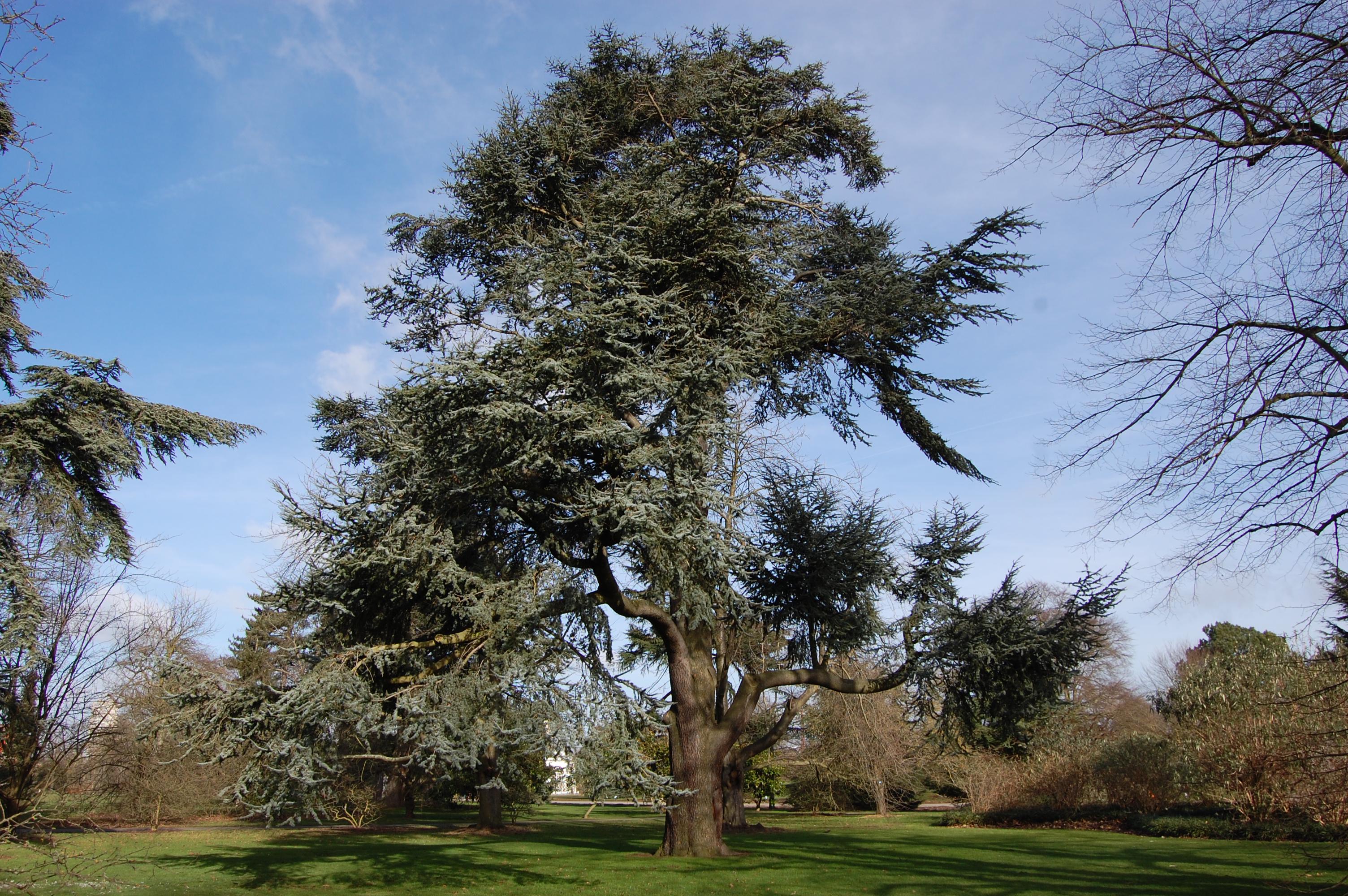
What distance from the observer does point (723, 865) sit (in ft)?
41.8

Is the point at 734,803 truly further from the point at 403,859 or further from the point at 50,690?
the point at 50,690

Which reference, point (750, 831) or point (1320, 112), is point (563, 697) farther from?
point (750, 831)

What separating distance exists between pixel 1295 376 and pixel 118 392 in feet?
34.2

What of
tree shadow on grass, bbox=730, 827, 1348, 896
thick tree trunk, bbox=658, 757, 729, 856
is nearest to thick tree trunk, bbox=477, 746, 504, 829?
tree shadow on grass, bbox=730, 827, 1348, 896

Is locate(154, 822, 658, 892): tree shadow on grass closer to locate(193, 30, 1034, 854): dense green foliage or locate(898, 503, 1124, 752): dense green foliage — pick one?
locate(193, 30, 1034, 854): dense green foliage

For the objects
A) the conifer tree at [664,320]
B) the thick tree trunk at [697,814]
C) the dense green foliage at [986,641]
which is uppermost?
the conifer tree at [664,320]

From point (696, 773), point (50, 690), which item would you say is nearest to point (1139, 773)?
point (696, 773)

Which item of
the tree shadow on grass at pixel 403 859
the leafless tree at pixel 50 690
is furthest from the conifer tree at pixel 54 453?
the tree shadow on grass at pixel 403 859

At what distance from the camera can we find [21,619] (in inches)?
267

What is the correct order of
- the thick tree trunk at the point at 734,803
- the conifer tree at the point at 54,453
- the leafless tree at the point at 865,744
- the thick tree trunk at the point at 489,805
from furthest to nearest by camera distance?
the leafless tree at the point at 865,744
the thick tree trunk at the point at 489,805
the thick tree trunk at the point at 734,803
the conifer tree at the point at 54,453

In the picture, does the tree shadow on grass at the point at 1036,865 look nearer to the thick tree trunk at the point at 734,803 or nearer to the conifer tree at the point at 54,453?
the thick tree trunk at the point at 734,803

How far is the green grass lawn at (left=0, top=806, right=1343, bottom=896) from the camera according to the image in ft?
36.9

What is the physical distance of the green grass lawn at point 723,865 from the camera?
36.9 ft

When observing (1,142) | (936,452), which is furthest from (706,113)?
(1,142)
